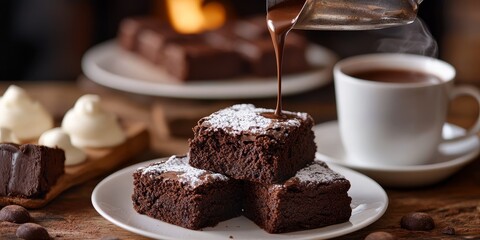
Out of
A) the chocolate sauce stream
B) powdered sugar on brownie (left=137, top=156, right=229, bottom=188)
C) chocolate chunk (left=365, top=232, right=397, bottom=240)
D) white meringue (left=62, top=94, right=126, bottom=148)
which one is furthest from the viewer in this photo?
white meringue (left=62, top=94, right=126, bottom=148)

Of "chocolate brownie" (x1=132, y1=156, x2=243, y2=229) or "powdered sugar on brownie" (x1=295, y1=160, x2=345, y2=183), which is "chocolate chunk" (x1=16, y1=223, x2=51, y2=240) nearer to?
"chocolate brownie" (x1=132, y1=156, x2=243, y2=229)

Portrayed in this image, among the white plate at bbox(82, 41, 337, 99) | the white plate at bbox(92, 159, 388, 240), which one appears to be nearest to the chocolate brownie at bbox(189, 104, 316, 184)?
the white plate at bbox(92, 159, 388, 240)

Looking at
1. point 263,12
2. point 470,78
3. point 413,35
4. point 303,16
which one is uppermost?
point 303,16

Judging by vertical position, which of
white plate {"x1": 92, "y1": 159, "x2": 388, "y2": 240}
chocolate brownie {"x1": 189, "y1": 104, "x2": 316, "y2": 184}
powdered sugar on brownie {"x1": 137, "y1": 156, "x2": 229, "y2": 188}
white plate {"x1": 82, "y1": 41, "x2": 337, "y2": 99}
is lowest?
white plate {"x1": 82, "y1": 41, "x2": 337, "y2": 99}

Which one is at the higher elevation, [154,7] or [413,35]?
[413,35]

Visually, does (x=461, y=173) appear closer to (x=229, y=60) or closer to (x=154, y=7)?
(x=229, y=60)

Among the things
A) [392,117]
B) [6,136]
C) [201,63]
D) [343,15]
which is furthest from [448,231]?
[201,63]

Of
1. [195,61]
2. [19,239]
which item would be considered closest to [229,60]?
[195,61]
